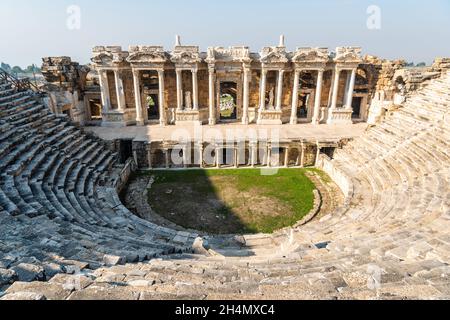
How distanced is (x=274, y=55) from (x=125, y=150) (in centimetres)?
1175

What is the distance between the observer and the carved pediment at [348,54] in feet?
67.2

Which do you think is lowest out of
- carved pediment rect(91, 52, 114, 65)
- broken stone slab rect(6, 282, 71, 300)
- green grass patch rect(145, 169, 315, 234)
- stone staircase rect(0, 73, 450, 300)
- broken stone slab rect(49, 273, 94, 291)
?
green grass patch rect(145, 169, 315, 234)

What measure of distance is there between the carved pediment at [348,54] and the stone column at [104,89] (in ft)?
53.1

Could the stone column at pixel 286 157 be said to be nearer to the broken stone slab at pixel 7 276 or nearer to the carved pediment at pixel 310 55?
the carved pediment at pixel 310 55

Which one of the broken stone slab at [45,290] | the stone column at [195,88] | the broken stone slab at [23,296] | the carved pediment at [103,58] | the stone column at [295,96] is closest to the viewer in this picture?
the broken stone slab at [23,296]

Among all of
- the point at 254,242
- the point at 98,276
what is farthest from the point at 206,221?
the point at 98,276

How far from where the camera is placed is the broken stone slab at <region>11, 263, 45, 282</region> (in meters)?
4.66

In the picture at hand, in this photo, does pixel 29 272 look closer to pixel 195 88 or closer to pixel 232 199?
pixel 232 199

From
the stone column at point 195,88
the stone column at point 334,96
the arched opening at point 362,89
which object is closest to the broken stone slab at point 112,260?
→ the stone column at point 195,88

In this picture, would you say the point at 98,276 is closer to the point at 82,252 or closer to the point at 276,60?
the point at 82,252

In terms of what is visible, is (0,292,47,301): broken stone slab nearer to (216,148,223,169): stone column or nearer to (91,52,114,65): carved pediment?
(216,148,223,169): stone column

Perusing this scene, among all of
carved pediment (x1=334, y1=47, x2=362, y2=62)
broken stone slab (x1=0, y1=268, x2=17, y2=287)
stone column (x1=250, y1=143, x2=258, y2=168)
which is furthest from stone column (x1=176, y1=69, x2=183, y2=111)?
broken stone slab (x1=0, y1=268, x2=17, y2=287)

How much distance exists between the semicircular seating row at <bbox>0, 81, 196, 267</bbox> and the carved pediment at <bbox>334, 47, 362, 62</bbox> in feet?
53.9

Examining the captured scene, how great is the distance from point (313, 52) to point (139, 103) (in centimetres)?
1277
